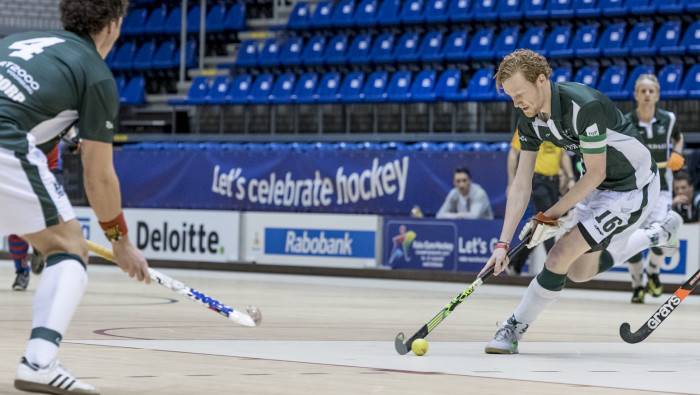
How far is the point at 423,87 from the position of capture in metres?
17.9

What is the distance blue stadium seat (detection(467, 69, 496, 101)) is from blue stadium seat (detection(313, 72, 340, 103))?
86.5 inches

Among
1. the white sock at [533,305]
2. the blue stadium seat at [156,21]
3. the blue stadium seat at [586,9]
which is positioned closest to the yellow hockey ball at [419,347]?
the white sock at [533,305]

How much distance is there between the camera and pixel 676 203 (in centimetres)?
1408

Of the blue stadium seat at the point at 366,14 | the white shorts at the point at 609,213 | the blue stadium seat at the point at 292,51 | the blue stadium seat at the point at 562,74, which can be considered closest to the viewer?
the white shorts at the point at 609,213

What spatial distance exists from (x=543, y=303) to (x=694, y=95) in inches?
397

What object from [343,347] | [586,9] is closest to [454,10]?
[586,9]

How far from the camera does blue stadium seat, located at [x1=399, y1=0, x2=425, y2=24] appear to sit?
18938 mm

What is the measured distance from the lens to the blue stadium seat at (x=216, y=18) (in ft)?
69.8

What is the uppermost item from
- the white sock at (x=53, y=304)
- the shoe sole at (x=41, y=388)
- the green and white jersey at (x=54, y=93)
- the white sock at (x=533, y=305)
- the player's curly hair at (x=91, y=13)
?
the player's curly hair at (x=91, y=13)

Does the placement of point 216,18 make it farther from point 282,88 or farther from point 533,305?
point 533,305

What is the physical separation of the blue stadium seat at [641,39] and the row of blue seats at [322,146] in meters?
2.39

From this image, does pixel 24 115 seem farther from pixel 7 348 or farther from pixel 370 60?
pixel 370 60

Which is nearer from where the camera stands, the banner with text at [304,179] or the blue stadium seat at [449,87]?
the banner with text at [304,179]

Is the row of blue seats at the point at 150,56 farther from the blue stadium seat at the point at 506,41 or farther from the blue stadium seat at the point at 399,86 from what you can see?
the blue stadium seat at the point at 506,41
